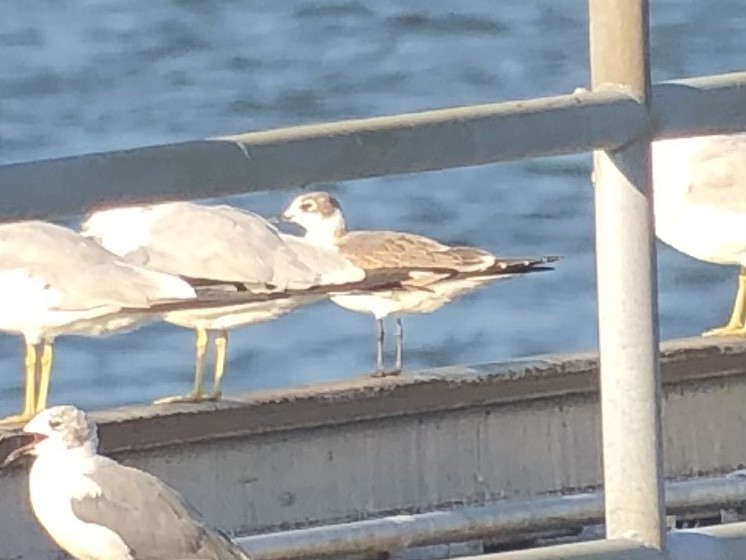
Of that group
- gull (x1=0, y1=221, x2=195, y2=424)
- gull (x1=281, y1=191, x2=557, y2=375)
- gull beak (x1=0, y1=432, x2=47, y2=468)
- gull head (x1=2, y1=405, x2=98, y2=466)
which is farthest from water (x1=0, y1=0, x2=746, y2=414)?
gull head (x1=2, y1=405, x2=98, y2=466)

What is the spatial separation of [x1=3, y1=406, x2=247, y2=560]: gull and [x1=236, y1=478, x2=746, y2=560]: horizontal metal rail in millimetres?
264

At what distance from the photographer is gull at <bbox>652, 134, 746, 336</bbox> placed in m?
6.38

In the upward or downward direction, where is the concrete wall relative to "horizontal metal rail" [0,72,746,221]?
upward

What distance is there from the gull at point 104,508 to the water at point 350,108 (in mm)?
6170

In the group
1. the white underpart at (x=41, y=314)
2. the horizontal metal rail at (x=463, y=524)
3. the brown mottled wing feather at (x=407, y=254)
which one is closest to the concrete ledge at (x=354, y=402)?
the white underpart at (x=41, y=314)

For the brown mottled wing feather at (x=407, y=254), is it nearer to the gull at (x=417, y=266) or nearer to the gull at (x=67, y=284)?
the gull at (x=417, y=266)

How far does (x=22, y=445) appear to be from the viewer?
4602 mm

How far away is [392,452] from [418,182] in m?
9.36

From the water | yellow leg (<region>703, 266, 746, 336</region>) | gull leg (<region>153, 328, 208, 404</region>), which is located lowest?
gull leg (<region>153, 328, 208, 404</region>)

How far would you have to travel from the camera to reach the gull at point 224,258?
5.61 m

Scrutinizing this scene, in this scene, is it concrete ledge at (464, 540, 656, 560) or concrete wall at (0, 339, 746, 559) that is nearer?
concrete ledge at (464, 540, 656, 560)

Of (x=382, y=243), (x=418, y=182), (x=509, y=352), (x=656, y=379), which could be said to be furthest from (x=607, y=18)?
(x=418, y=182)

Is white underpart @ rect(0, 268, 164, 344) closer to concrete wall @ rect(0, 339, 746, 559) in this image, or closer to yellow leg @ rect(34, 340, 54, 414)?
yellow leg @ rect(34, 340, 54, 414)

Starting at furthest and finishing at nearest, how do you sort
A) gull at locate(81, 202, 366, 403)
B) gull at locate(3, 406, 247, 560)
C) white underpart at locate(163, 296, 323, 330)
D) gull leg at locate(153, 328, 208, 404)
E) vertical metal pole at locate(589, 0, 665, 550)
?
white underpart at locate(163, 296, 323, 330)
gull at locate(81, 202, 366, 403)
gull leg at locate(153, 328, 208, 404)
gull at locate(3, 406, 247, 560)
vertical metal pole at locate(589, 0, 665, 550)
